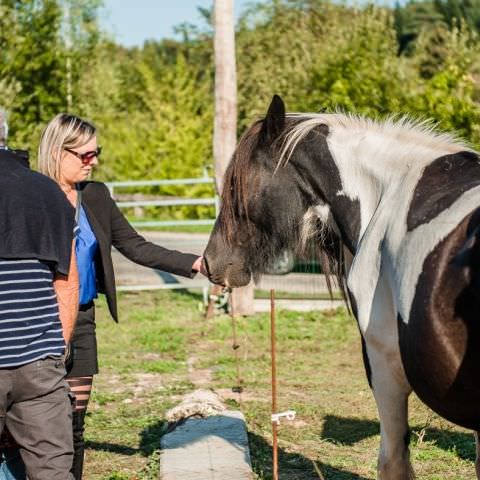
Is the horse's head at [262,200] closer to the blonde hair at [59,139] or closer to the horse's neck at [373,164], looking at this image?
the horse's neck at [373,164]

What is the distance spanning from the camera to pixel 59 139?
4.29 meters

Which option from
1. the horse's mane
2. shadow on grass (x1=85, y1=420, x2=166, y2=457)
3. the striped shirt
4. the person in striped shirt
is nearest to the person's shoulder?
the horse's mane

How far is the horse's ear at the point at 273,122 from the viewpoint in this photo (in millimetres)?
4133

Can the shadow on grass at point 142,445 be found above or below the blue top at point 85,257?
below

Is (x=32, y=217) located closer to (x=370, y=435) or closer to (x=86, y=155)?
(x=86, y=155)

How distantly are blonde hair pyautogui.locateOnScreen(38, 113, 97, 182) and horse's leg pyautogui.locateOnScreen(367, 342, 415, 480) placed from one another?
1.68 metres

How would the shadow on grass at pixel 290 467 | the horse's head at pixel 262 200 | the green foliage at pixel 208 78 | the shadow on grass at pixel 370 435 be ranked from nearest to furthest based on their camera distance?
the horse's head at pixel 262 200
the shadow on grass at pixel 290 467
the shadow on grass at pixel 370 435
the green foliage at pixel 208 78

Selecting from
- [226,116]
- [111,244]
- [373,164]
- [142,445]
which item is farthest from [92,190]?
[226,116]

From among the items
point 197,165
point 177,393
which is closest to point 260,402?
point 177,393

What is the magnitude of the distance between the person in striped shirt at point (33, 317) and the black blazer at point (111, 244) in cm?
105

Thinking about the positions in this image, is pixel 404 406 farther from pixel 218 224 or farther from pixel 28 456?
pixel 28 456

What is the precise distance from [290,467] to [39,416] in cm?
253

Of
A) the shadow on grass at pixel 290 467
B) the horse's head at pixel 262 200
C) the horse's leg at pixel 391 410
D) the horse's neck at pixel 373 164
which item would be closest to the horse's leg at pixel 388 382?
the horse's leg at pixel 391 410

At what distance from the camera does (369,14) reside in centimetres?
2108
